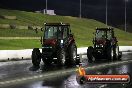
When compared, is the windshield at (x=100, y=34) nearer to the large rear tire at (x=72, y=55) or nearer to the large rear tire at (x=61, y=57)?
the large rear tire at (x=72, y=55)

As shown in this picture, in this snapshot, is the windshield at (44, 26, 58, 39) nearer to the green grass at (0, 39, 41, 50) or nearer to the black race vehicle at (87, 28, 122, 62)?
the black race vehicle at (87, 28, 122, 62)

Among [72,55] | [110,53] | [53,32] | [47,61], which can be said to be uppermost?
[53,32]

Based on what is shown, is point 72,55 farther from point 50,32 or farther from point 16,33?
point 16,33

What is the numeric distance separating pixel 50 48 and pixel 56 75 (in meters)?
4.47

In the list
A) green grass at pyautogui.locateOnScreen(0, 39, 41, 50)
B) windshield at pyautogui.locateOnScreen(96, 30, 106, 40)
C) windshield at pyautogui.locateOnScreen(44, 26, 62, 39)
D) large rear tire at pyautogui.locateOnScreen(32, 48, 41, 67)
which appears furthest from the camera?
green grass at pyautogui.locateOnScreen(0, 39, 41, 50)

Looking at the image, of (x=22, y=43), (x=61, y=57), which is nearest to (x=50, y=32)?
(x=61, y=57)

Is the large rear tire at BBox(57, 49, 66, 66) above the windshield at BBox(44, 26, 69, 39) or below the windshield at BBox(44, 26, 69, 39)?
below

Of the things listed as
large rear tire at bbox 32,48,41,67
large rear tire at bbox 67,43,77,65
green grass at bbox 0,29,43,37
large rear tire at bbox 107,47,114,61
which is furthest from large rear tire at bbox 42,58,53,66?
green grass at bbox 0,29,43,37

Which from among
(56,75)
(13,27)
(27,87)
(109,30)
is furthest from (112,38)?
(13,27)

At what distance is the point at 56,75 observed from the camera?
64.7 ft

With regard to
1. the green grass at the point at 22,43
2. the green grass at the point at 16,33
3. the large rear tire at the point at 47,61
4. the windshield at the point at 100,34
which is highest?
the green grass at the point at 16,33

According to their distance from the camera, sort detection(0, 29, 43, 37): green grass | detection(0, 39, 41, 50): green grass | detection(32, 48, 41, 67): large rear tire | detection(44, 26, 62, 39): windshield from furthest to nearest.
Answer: detection(0, 29, 43, 37): green grass
detection(0, 39, 41, 50): green grass
detection(32, 48, 41, 67): large rear tire
detection(44, 26, 62, 39): windshield

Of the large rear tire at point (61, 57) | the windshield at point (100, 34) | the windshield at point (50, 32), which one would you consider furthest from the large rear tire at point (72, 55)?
the windshield at point (100, 34)

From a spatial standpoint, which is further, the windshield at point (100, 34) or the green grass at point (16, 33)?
the green grass at point (16, 33)
